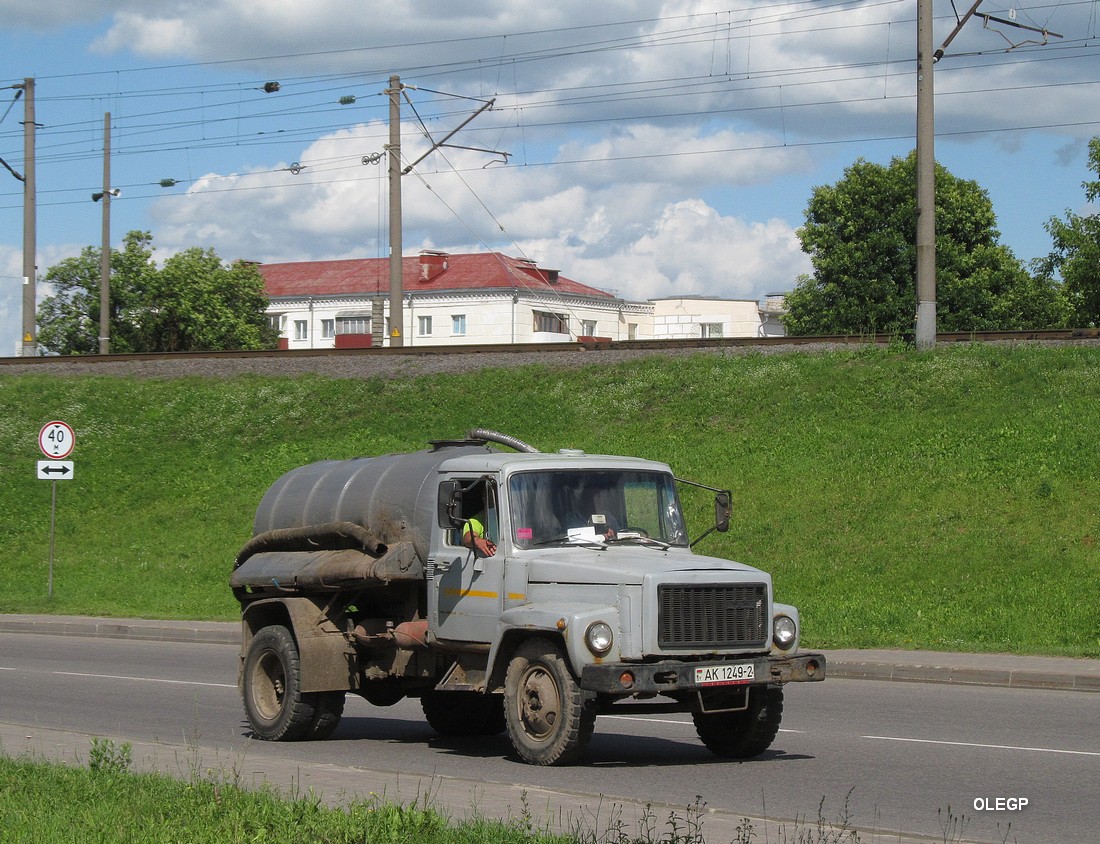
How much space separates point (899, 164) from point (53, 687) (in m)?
55.3

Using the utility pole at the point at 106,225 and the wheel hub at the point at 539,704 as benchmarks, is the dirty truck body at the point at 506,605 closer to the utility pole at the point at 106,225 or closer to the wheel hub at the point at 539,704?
the wheel hub at the point at 539,704

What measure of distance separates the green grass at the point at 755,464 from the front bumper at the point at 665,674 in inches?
328

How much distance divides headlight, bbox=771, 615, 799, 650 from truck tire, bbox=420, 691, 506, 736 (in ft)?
9.41

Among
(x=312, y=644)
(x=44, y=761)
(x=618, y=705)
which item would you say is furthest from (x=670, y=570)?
(x=44, y=761)

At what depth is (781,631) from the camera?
33.6ft

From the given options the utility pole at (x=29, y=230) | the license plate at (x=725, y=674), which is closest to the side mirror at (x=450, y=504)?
the license plate at (x=725, y=674)

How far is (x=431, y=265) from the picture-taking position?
299 ft

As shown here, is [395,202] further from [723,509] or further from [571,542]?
[571,542]

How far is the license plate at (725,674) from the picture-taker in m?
9.44

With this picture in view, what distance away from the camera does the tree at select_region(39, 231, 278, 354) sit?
74.1 m

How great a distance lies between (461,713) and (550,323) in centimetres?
7917

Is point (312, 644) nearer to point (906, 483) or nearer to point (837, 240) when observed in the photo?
point (906, 483)

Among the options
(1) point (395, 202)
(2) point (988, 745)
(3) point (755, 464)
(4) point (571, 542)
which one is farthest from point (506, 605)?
(1) point (395, 202)

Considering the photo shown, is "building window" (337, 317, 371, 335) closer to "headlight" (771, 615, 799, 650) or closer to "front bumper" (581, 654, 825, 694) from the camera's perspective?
"headlight" (771, 615, 799, 650)
